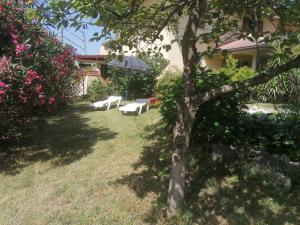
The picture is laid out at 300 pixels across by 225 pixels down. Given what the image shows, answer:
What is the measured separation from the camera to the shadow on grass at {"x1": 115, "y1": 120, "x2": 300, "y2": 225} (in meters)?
5.31

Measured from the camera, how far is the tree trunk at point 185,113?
206 inches

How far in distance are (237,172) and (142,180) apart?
1.63 m

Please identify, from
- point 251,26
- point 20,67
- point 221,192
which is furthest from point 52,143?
point 251,26

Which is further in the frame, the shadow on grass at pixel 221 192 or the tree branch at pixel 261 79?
the shadow on grass at pixel 221 192

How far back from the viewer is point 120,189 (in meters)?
6.43

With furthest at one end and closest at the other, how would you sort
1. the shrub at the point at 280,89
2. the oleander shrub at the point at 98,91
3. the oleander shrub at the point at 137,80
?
the oleander shrub at the point at 137,80, the oleander shrub at the point at 98,91, the shrub at the point at 280,89

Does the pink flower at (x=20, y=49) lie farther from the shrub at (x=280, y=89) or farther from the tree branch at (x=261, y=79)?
the shrub at (x=280, y=89)

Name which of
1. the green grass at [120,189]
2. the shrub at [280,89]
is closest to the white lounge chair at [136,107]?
the shrub at [280,89]

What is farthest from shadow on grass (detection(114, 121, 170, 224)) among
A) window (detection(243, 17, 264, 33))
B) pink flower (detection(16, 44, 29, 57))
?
pink flower (detection(16, 44, 29, 57))

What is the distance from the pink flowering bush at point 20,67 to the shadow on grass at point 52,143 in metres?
0.55

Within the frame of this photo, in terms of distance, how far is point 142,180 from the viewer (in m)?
6.70

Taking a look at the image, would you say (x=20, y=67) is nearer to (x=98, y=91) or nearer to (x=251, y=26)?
(x=251, y=26)

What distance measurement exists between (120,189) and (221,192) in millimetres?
1679

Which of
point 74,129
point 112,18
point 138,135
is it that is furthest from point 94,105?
point 112,18
